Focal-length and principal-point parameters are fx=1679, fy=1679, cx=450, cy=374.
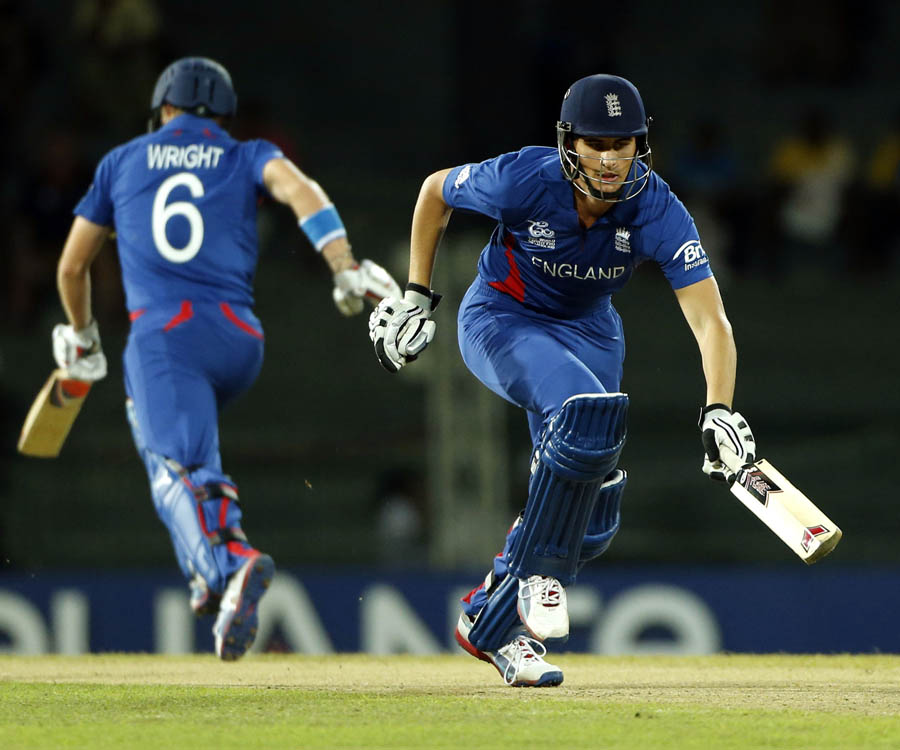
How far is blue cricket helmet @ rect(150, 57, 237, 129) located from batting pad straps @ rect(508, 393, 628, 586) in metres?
2.18

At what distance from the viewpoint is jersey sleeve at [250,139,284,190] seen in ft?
21.3

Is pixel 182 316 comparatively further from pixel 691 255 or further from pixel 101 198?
pixel 691 255

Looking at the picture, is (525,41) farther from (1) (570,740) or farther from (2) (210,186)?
(1) (570,740)

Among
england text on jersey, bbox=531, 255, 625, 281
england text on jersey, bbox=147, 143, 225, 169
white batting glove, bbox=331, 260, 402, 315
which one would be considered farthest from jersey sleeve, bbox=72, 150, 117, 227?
england text on jersey, bbox=531, 255, 625, 281

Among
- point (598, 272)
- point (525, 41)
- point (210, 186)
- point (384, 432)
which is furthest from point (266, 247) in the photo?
point (598, 272)

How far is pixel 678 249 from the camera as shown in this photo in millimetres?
5484

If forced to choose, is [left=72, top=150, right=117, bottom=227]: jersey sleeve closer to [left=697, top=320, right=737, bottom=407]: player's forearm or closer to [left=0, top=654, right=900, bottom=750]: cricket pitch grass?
[left=0, top=654, right=900, bottom=750]: cricket pitch grass

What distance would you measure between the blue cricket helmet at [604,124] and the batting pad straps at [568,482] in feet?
2.38

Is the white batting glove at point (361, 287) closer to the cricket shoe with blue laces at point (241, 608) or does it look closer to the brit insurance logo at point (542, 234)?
the brit insurance logo at point (542, 234)

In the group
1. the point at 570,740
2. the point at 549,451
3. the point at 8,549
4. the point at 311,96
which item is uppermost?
the point at 311,96

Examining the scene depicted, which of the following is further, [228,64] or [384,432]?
[228,64]

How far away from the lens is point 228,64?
53.5 ft

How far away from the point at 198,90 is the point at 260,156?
1.41 feet

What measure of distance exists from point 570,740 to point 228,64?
12.8 metres
